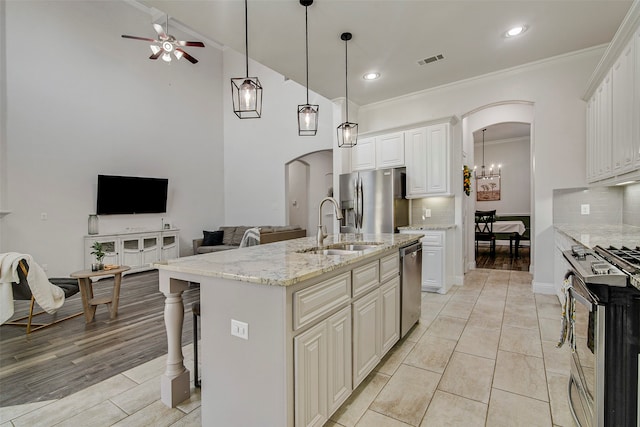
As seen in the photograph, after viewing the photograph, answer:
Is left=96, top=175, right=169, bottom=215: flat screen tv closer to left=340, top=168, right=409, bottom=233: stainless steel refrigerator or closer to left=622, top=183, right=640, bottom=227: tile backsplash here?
left=340, top=168, right=409, bottom=233: stainless steel refrigerator

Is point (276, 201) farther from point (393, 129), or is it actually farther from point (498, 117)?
point (498, 117)

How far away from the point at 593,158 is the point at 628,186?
0.54 metres

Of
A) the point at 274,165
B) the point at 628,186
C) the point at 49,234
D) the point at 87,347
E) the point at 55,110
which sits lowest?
the point at 87,347

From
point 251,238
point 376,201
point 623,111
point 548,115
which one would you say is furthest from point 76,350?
point 548,115

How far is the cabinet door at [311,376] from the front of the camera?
1403mm

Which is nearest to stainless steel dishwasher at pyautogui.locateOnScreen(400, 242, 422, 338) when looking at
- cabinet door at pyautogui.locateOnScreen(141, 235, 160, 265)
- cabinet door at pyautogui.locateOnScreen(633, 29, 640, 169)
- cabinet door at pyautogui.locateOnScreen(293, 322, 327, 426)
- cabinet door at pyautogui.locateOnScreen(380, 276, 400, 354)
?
cabinet door at pyautogui.locateOnScreen(380, 276, 400, 354)

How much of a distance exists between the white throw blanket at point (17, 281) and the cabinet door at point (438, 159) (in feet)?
15.9

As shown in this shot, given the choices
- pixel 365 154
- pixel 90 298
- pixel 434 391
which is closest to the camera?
pixel 434 391

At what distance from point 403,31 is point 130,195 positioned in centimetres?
581

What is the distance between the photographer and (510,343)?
2695 mm

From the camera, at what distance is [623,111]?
2482 mm

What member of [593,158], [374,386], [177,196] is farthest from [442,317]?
[177,196]

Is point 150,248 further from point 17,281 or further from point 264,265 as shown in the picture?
point 264,265

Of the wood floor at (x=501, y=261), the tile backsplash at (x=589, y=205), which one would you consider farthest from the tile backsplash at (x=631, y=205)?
the wood floor at (x=501, y=261)
